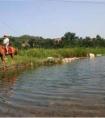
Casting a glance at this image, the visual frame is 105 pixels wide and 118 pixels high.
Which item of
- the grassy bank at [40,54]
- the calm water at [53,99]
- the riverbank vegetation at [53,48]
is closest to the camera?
the calm water at [53,99]

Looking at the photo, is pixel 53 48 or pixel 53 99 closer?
pixel 53 99

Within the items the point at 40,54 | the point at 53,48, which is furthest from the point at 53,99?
the point at 53,48

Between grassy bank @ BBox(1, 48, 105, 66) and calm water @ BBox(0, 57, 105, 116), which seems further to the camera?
grassy bank @ BBox(1, 48, 105, 66)

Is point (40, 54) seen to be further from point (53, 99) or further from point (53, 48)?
point (53, 48)

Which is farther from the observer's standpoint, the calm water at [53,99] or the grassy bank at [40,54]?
the grassy bank at [40,54]

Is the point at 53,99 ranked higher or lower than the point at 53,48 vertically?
lower

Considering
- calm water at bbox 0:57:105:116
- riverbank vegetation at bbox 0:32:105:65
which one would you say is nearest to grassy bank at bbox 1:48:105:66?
riverbank vegetation at bbox 0:32:105:65

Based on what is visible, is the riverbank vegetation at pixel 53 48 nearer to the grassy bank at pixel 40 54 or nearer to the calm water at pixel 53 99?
the grassy bank at pixel 40 54

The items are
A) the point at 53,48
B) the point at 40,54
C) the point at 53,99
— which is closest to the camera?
the point at 53,99

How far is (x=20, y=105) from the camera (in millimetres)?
10570

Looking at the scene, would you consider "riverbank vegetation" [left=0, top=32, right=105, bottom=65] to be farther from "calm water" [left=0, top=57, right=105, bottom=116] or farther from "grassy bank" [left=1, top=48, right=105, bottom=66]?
"calm water" [left=0, top=57, right=105, bottom=116]

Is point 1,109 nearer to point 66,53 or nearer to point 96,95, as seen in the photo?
point 96,95

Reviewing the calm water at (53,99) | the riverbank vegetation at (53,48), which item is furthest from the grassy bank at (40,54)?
the calm water at (53,99)

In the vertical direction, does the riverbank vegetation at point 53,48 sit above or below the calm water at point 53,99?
above
